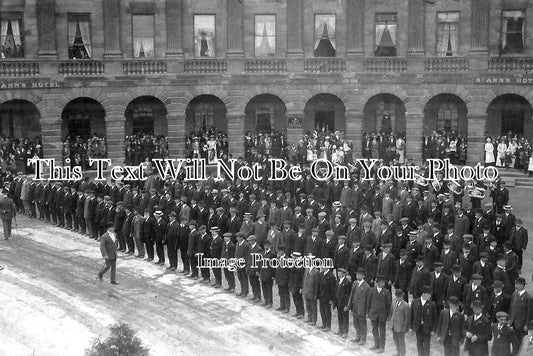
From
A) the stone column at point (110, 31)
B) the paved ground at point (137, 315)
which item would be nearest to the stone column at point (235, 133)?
the stone column at point (110, 31)

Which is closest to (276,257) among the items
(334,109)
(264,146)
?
(264,146)

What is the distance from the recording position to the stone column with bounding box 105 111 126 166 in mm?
37625

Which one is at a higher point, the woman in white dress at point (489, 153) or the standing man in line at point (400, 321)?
the woman in white dress at point (489, 153)

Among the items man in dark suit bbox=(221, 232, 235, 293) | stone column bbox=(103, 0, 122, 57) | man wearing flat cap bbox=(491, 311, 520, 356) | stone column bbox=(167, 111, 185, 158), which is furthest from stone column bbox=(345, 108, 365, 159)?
A: man wearing flat cap bbox=(491, 311, 520, 356)

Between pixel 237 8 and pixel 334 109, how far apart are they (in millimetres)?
7455

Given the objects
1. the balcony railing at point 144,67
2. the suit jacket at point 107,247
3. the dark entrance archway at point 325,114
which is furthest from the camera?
the dark entrance archway at point 325,114

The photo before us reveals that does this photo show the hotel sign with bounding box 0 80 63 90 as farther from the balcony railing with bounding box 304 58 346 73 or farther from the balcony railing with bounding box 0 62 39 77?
the balcony railing with bounding box 304 58 346 73

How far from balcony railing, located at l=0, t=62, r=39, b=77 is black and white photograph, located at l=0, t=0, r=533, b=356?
0.07m

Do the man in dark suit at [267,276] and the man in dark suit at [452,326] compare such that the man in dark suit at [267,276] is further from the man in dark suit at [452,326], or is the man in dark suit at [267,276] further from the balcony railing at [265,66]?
the balcony railing at [265,66]

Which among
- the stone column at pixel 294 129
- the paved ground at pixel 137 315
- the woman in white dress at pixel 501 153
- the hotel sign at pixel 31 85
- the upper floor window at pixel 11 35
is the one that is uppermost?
the upper floor window at pixel 11 35

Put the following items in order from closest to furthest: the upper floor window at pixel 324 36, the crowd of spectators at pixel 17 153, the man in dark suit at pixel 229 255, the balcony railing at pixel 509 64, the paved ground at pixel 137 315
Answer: the paved ground at pixel 137 315 < the man in dark suit at pixel 229 255 < the crowd of spectators at pixel 17 153 < the balcony railing at pixel 509 64 < the upper floor window at pixel 324 36

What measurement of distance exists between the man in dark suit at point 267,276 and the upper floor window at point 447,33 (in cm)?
2251

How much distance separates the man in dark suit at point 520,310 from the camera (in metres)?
15.2

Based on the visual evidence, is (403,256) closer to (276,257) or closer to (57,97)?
(276,257)
